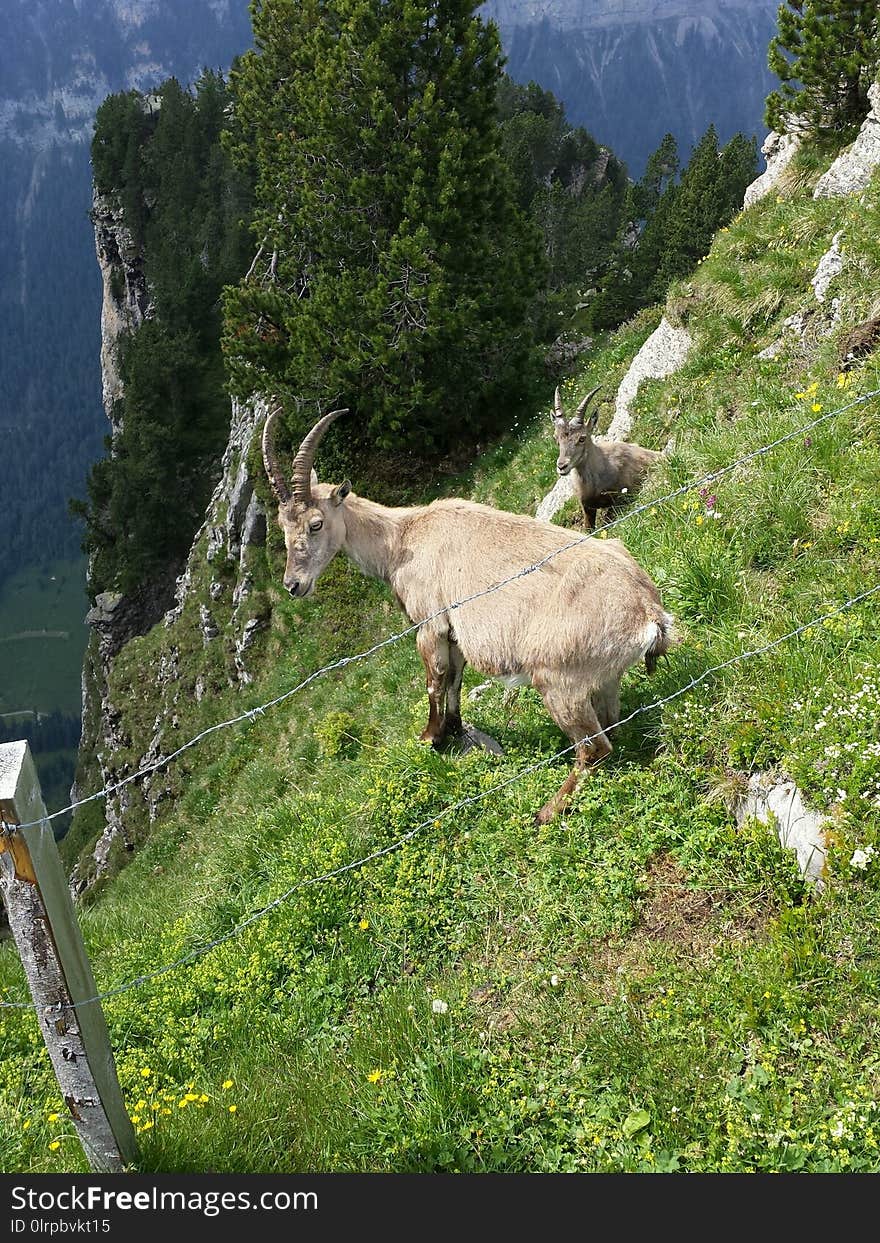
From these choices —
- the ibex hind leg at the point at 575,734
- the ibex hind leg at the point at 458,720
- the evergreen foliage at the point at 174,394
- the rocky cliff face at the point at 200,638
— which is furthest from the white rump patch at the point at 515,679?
the evergreen foliage at the point at 174,394

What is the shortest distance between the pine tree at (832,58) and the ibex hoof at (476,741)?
16850 millimetres

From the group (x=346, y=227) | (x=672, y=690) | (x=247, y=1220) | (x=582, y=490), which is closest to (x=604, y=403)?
(x=582, y=490)

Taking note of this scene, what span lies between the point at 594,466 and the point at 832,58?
480 inches

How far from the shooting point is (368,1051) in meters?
5.30

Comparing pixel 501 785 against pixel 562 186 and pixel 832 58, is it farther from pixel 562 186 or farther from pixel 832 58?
pixel 562 186

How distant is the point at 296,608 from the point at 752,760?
18.8 metres

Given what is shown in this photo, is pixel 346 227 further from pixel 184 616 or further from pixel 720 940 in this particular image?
pixel 720 940

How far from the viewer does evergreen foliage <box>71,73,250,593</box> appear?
4859 centimetres

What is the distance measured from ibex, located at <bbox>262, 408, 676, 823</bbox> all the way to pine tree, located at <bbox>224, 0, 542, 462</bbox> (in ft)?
45.3

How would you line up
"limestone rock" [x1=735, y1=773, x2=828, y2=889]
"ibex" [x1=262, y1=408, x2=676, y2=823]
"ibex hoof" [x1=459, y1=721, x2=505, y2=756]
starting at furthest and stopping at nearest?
"ibex hoof" [x1=459, y1=721, x2=505, y2=756]
"ibex" [x1=262, y1=408, x2=676, y2=823]
"limestone rock" [x1=735, y1=773, x2=828, y2=889]

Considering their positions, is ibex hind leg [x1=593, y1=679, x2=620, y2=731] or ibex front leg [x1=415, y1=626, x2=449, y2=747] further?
ibex front leg [x1=415, y1=626, x2=449, y2=747]

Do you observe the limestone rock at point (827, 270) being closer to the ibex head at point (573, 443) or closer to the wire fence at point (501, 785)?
the ibex head at point (573, 443)

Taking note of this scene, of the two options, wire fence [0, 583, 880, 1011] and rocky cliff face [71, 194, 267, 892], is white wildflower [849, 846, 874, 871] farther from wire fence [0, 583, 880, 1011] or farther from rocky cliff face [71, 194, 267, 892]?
rocky cliff face [71, 194, 267, 892]

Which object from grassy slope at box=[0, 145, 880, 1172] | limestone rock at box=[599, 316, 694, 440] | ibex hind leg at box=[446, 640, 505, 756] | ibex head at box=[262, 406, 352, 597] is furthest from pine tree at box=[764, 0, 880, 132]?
ibex hind leg at box=[446, 640, 505, 756]
